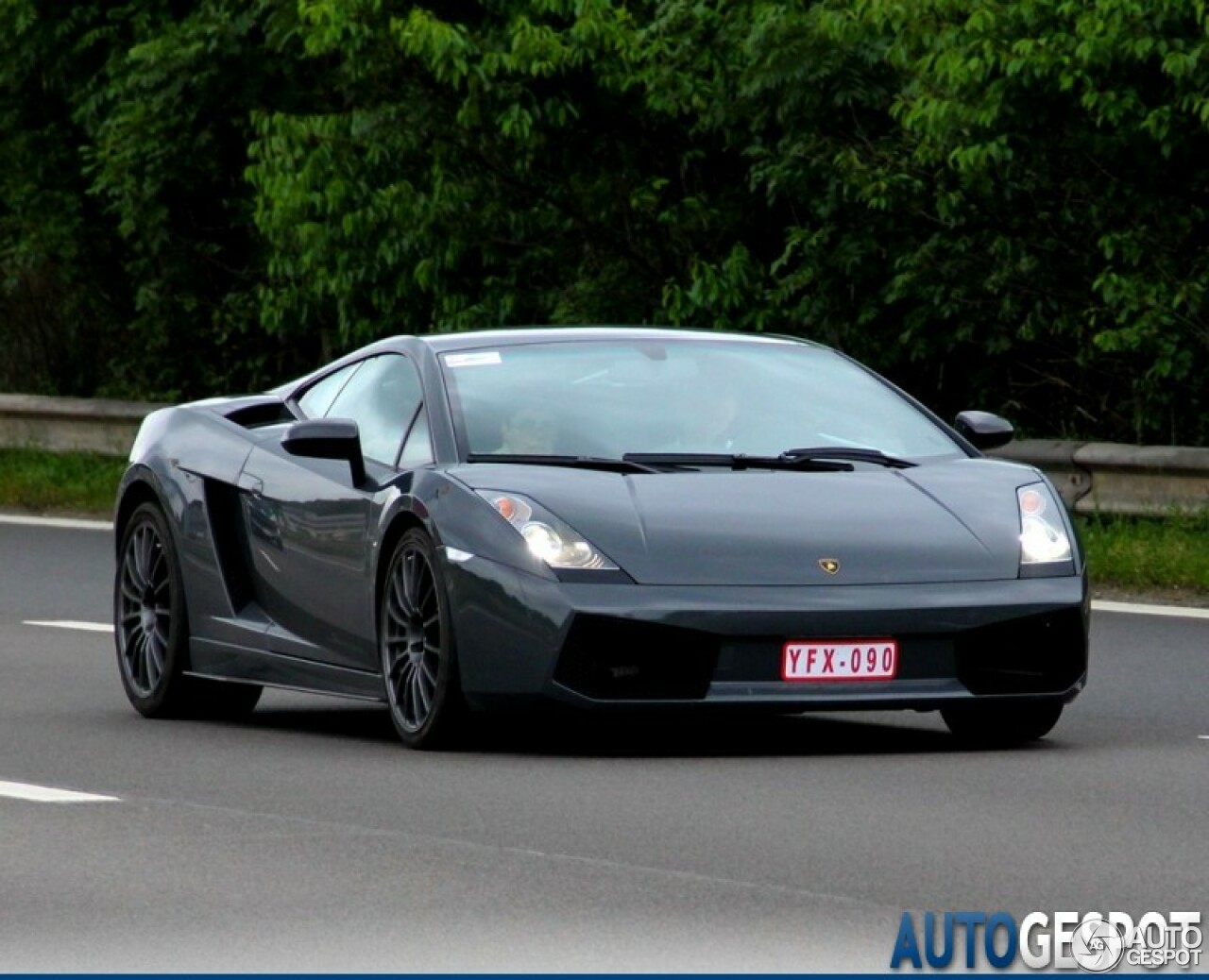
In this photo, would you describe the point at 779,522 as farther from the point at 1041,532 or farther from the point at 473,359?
the point at 473,359

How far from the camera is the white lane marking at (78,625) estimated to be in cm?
1521

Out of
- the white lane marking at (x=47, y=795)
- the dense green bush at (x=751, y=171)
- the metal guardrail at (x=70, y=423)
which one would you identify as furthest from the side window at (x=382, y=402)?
the metal guardrail at (x=70, y=423)

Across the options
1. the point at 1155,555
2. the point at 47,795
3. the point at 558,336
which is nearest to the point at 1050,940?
the point at 47,795

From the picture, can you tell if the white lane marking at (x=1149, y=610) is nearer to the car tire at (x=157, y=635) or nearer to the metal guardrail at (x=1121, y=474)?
the metal guardrail at (x=1121, y=474)

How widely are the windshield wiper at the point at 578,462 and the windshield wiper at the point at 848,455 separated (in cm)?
48

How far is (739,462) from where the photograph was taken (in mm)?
10586

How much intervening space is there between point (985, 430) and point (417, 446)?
72.8 inches

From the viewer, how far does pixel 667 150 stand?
2362 centimetres

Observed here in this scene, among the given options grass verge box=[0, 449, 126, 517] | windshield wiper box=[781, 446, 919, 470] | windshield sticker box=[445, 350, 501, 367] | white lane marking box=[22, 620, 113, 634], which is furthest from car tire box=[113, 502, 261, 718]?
grass verge box=[0, 449, 126, 517]

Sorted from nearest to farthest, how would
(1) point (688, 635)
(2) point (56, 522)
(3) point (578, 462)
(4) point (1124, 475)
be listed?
(1) point (688, 635)
(3) point (578, 462)
(4) point (1124, 475)
(2) point (56, 522)

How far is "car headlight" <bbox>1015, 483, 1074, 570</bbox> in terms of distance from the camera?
33.5 ft

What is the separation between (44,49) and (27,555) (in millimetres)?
11243

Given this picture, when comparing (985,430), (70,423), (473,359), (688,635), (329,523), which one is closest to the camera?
(688,635)

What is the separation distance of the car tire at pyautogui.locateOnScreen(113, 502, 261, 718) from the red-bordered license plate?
2.58 meters
